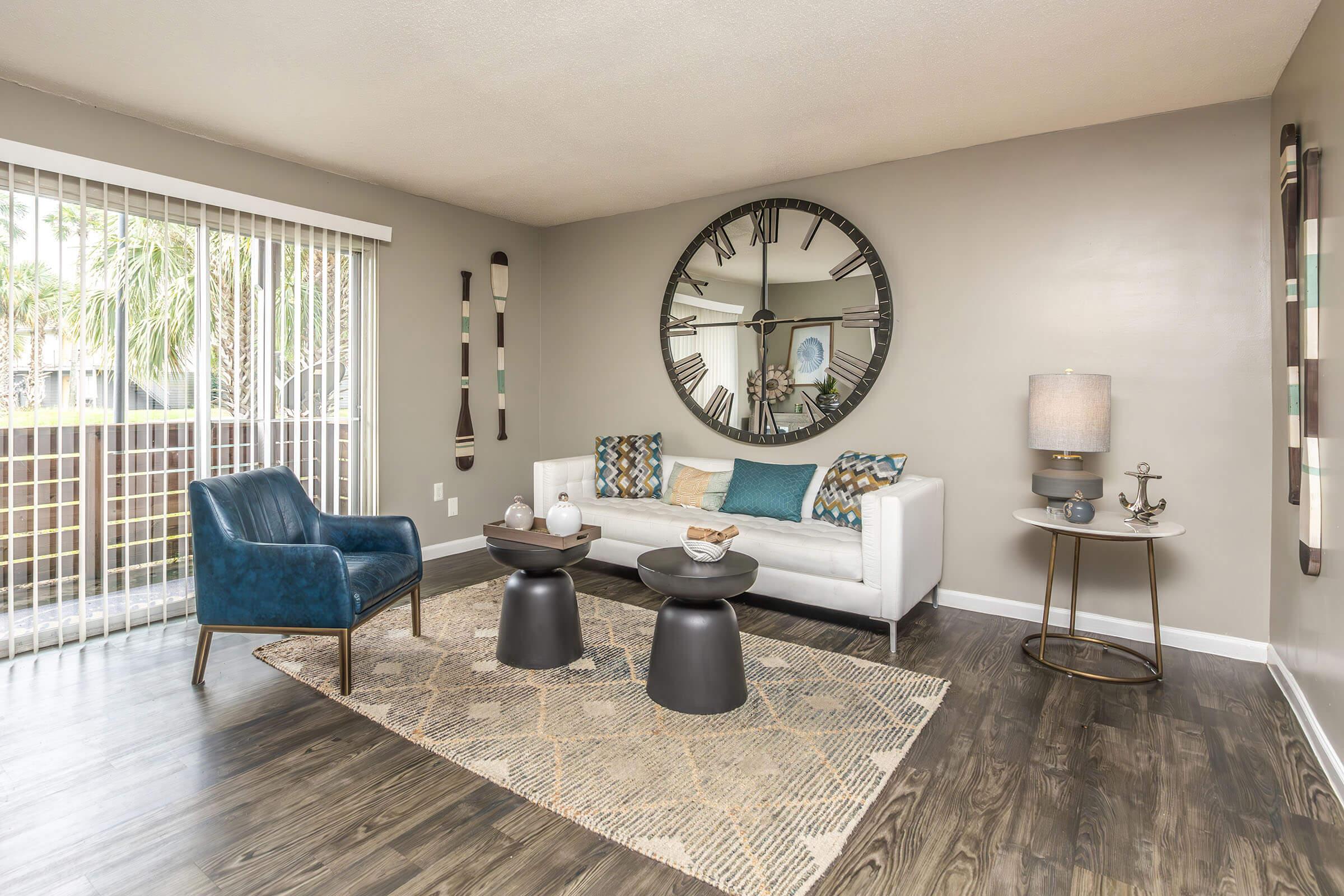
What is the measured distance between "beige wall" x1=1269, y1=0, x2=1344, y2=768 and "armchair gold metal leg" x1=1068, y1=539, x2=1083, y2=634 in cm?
72

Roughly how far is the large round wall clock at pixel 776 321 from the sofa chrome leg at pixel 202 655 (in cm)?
304

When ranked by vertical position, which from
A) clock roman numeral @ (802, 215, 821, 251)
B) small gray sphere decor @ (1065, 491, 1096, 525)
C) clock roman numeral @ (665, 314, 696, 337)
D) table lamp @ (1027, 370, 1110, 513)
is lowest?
small gray sphere decor @ (1065, 491, 1096, 525)

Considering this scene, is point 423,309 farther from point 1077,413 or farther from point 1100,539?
point 1100,539

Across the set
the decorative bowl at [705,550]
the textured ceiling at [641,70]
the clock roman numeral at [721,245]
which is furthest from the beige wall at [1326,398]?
the clock roman numeral at [721,245]

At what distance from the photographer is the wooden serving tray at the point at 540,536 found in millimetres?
2721

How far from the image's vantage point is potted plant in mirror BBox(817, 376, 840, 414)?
407cm

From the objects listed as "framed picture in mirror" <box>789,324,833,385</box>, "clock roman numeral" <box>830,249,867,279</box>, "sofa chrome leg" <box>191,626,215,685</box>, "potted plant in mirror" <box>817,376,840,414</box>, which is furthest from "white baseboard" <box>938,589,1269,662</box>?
"sofa chrome leg" <box>191,626,215,685</box>

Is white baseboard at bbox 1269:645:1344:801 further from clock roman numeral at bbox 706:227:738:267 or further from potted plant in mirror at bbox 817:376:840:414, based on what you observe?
clock roman numeral at bbox 706:227:738:267

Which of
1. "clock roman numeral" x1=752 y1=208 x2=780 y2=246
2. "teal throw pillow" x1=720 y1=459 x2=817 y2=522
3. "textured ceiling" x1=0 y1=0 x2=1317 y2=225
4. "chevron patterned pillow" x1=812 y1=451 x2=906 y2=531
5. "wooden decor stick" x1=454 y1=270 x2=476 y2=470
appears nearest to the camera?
"textured ceiling" x1=0 y1=0 x2=1317 y2=225

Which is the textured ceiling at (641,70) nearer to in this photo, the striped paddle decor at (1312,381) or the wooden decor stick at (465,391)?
the striped paddle decor at (1312,381)

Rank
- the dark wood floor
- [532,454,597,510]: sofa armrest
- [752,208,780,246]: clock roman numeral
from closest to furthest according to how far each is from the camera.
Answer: the dark wood floor, [752,208,780,246]: clock roman numeral, [532,454,597,510]: sofa armrest

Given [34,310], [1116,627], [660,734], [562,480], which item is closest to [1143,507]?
[1116,627]

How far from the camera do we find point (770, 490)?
155 inches

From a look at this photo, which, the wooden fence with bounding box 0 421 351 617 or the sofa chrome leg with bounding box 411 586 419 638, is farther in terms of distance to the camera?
the sofa chrome leg with bounding box 411 586 419 638
